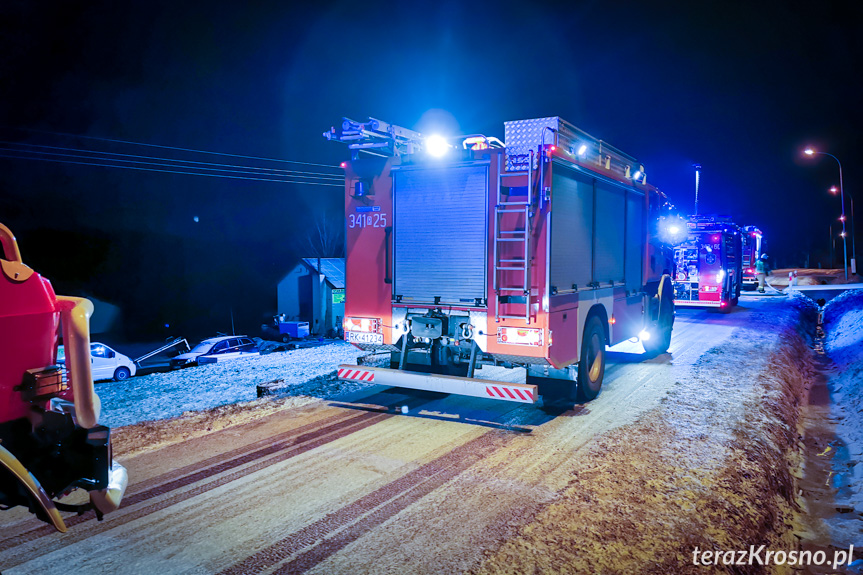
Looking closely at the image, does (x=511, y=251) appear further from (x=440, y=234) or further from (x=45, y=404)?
(x=45, y=404)

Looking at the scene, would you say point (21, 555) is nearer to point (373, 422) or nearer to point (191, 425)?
point (191, 425)

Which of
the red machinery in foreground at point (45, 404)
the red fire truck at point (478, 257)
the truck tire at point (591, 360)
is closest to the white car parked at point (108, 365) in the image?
the red fire truck at point (478, 257)

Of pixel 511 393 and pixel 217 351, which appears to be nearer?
pixel 511 393

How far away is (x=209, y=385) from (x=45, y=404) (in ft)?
27.4

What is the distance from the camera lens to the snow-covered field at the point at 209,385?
9.31 meters

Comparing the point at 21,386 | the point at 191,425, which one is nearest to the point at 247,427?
the point at 191,425

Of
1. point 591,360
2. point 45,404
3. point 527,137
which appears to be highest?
point 527,137

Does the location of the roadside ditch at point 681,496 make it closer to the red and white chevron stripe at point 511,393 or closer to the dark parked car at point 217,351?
the red and white chevron stripe at point 511,393

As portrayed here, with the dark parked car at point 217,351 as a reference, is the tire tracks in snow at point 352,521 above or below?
above

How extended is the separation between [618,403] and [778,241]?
81703 mm

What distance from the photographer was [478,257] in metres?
7.22

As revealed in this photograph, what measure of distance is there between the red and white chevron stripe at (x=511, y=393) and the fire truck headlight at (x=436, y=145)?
3.17 meters

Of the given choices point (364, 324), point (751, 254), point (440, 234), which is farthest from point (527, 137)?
point (751, 254)

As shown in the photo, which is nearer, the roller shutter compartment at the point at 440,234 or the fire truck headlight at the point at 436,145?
the roller shutter compartment at the point at 440,234
